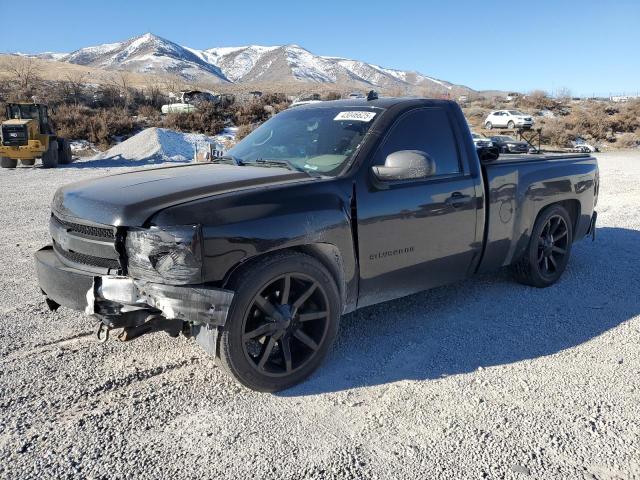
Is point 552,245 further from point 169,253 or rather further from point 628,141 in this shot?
point 628,141

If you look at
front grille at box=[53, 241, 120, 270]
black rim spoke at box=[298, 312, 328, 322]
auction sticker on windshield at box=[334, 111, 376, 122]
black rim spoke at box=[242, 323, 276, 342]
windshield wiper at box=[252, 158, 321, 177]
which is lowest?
black rim spoke at box=[242, 323, 276, 342]

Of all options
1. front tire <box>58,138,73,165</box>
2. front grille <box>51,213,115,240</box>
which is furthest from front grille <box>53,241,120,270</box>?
front tire <box>58,138,73,165</box>

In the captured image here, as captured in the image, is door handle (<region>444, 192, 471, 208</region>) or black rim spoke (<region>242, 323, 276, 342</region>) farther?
door handle (<region>444, 192, 471, 208</region>)

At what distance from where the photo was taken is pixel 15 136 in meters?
17.6

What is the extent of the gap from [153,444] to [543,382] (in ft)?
7.93

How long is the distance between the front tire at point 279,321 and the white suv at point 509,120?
34.1 meters

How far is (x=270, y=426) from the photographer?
289cm

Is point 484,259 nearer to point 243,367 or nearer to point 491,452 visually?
point 491,452

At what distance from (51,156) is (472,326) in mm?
17314

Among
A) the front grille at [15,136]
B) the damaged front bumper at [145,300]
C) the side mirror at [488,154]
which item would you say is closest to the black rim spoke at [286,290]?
the damaged front bumper at [145,300]

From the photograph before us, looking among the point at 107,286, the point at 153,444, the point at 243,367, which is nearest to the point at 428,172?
the point at 243,367

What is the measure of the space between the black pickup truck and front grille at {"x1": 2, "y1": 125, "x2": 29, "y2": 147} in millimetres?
16239

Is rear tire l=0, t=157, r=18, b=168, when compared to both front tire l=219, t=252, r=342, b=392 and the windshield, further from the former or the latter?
front tire l=219, t=252, r=342, b=392

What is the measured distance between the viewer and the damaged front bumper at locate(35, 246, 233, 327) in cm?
280
